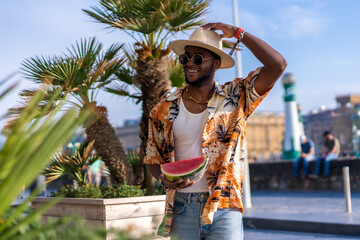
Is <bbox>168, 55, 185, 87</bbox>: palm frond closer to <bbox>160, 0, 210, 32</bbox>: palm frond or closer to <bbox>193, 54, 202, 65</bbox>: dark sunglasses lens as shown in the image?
<bbox>160, 0, 210, 32</bbox>: palm frond

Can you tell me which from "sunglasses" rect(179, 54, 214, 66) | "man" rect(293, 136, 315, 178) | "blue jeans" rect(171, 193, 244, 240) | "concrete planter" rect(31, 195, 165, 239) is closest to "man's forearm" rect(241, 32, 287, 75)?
"sunglasses" rect(179, 54, 214, 66)

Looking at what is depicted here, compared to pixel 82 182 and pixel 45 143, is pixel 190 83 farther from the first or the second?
pixel 82 182

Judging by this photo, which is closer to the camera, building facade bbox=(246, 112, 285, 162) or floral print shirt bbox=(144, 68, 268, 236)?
floral print shirt bbox=(144, 68, 268, 236)

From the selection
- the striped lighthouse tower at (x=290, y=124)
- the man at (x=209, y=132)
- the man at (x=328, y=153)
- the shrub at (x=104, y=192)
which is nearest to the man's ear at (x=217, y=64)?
the man at (x=209, y=132)

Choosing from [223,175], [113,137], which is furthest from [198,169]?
[113,137]

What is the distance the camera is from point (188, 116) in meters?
2.99

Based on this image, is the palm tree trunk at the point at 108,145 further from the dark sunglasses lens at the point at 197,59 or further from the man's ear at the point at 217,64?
the dark sunglasses lens at the point at 197,59

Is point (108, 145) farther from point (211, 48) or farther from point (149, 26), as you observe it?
point (211, 48)

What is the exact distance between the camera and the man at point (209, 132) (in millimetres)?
2750

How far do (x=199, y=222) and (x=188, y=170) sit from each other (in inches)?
12.8

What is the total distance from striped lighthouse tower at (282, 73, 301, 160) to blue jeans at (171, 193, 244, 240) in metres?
32.2

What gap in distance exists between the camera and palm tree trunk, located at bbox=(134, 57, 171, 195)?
739cm

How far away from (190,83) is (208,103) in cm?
19

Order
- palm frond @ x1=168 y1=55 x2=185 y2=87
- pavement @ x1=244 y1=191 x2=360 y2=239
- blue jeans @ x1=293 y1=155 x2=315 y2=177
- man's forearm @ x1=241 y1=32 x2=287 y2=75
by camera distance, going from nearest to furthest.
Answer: man's forearm @ x1=241 y1=32 x2=287 y2=75
palm frond @ x1=168 y1=55 x2=185 y2=87
pavement @ x1=244 y1=191 x2=360 y2=239
blue jeans @ x1=293 y1=155 x2=315 y2=177
